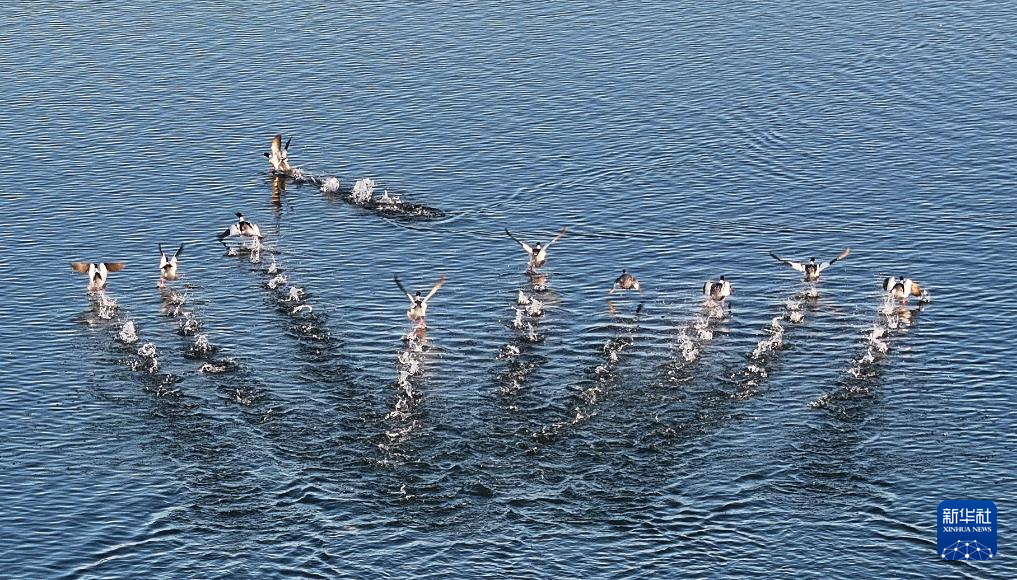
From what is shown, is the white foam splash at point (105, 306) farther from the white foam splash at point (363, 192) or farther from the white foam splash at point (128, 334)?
the white foam splash at point (363, 192)

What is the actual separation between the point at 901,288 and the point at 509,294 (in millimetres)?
20825

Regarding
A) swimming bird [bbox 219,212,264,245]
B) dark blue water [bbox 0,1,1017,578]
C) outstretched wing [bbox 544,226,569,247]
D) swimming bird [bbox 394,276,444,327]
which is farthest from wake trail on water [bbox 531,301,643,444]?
swimming bird [bbox 219,212,264,245]

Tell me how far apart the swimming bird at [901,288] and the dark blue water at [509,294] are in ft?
4.49

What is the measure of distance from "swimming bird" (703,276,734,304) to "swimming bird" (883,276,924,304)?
326 inches

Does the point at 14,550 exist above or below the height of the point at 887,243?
below

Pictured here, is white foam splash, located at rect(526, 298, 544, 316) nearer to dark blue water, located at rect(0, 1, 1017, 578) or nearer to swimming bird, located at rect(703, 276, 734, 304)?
dark blue water, located at rect(0, 1, 1017, 578)

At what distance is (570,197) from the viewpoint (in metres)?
99.6

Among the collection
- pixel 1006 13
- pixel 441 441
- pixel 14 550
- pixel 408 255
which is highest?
pixel 1006 13

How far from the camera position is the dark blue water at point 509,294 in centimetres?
6366

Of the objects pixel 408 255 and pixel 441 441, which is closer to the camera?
pixel 441 441

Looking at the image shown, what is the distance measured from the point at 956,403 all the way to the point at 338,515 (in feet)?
95.7

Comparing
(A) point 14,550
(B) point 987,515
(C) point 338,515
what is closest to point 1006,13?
(B) point 987,515

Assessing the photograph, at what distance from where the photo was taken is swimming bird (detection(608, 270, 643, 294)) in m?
82.9

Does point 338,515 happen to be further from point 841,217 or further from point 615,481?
point 841,217
